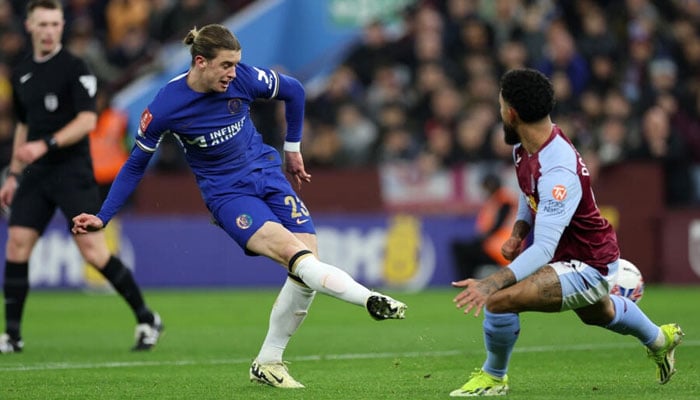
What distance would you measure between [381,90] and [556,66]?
106 inches

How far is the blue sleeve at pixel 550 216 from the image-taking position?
701 cm

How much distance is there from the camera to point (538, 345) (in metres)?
10.8

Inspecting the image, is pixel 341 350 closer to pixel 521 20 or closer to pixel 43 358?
pixel 43 358

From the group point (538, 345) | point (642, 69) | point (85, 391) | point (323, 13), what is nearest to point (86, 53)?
point (323, 13)

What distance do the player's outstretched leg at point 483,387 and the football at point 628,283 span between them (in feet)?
4.58

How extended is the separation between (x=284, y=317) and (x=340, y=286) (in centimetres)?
86

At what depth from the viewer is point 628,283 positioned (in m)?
8.62

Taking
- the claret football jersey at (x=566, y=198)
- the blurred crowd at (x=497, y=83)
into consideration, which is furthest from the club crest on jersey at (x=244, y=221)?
the blurred crowd at (x=497, y=83)

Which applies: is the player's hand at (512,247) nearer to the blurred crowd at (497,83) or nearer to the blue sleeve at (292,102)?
the blue sleeve at (292,102)

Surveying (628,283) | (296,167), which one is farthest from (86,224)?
(628,283)

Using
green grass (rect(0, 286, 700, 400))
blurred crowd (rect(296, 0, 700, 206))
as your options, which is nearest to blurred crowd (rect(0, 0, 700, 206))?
blurred crowd (rect(296, 0, 700, 206))

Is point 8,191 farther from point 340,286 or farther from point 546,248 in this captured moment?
point 546,248

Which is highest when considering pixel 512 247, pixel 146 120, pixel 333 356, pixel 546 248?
pixel 146 120

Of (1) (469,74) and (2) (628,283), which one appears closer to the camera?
(2) (628,283)
